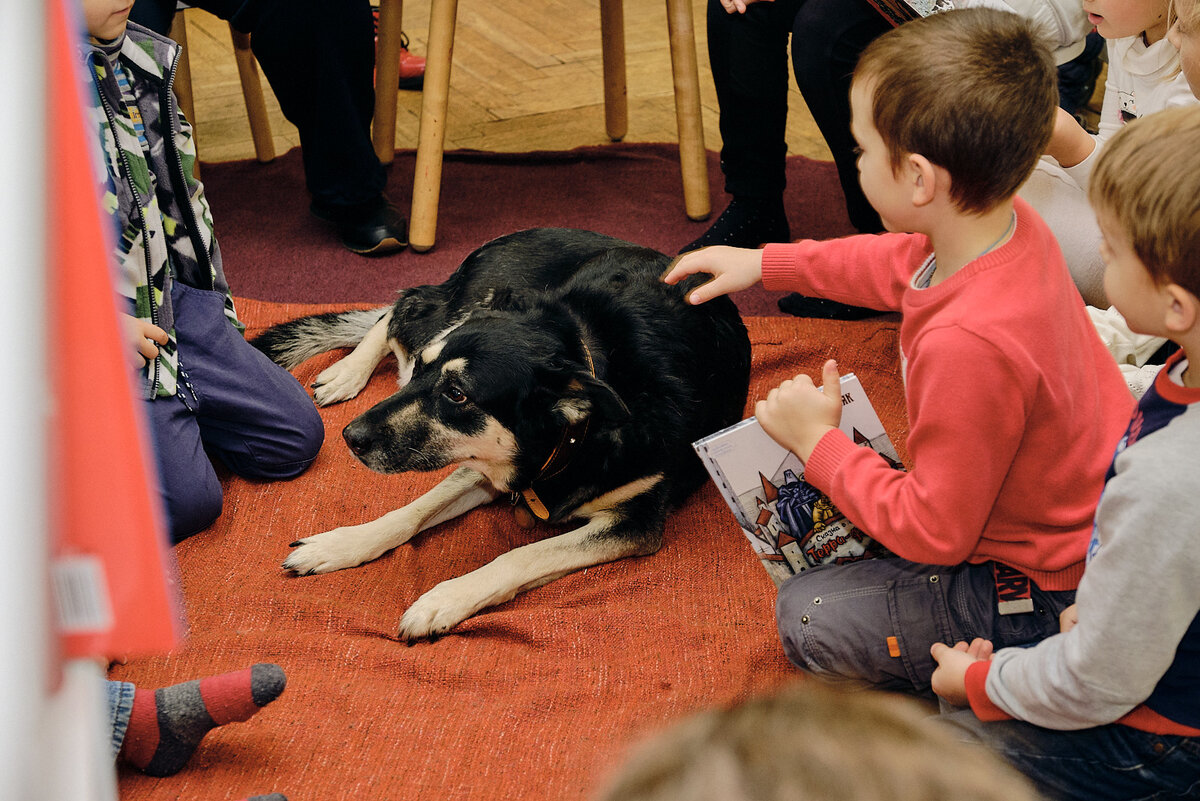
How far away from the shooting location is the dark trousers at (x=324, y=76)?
9.17 ft

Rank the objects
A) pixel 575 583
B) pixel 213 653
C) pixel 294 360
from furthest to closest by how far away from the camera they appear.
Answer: pixel 294 360 → pixel 575 583 → pixel 213 653

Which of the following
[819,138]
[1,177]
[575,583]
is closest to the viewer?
[1,177]

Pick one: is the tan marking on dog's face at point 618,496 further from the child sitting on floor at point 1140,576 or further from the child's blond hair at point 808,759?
the child's blond hair at point 808,759

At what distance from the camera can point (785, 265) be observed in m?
1.71

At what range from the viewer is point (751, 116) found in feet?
9.42

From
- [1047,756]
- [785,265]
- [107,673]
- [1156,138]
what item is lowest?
[107,673]

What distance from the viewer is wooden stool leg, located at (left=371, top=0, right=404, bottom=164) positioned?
3.28 m

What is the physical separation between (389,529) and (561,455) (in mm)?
363

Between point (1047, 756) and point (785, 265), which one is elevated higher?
point (785, 265)

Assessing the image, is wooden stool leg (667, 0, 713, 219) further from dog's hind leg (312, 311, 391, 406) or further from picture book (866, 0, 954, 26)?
dog's hind leg (312, 311, 391, 406)

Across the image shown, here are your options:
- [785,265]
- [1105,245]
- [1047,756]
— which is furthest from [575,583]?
[1105,245]

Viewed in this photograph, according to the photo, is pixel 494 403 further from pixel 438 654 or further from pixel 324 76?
pixel 324 76

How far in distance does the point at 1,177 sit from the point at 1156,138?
105 centimetres

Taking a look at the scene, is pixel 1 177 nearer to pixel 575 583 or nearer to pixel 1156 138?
pixel 1156 138
